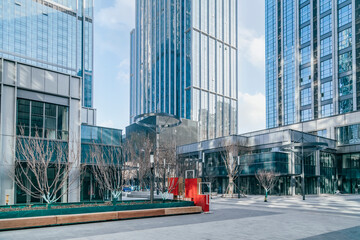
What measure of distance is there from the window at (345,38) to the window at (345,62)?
81.1 inches

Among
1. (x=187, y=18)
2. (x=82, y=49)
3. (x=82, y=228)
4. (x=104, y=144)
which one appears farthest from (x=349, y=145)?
(x=82, y=49)

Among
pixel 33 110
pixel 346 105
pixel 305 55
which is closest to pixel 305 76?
pixel 305 55

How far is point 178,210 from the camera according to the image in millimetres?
21609

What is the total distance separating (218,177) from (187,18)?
8324 cm

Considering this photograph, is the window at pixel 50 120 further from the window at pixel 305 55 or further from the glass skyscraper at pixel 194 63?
the glass skyscraper at pixel 194 63

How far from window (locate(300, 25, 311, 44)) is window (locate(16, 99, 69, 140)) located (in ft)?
255

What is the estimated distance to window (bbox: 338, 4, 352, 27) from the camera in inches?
3056

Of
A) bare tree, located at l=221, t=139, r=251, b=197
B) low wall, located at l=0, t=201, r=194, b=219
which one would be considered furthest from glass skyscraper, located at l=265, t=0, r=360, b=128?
low wall, located at l=0, t=201, r=194, b=219

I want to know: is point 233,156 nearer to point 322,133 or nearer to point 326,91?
point 322,133

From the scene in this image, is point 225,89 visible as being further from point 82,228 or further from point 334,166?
point 82,228

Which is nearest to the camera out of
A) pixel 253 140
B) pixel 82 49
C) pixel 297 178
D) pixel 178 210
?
pixel 178 210

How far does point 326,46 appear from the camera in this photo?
82562mm

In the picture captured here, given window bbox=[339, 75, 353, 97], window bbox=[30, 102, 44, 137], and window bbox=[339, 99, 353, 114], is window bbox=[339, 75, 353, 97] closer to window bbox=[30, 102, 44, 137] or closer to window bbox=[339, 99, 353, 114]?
window bbox=[339, 99, 353, 114]

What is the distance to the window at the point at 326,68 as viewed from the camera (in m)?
81.7
